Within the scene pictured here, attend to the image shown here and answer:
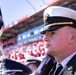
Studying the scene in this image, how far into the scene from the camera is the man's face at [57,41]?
3.28ft

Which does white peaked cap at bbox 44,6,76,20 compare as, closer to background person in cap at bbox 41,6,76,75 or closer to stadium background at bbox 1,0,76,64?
background person in cap at bbox 41,6,76,75

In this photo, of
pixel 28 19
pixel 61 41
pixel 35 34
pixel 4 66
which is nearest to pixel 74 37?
pixel 61 41

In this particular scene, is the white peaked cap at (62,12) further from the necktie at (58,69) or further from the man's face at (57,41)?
the necktie at (58,69)

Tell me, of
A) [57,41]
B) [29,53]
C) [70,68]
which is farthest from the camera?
[29,53]

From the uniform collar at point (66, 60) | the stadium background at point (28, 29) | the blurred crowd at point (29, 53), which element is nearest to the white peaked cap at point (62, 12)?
the uniform collar at point (66, 60)

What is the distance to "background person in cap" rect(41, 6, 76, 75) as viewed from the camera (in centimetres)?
98

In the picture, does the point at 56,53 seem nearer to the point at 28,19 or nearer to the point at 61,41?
the point at 61,41

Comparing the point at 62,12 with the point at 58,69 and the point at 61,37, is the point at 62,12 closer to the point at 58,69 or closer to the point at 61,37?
the point at 61,37

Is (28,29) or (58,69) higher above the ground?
(58,69)

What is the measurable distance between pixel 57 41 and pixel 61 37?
0.08 ft

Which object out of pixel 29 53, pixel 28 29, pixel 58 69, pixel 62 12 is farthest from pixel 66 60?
pixel 28 29

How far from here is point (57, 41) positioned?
3.33ft

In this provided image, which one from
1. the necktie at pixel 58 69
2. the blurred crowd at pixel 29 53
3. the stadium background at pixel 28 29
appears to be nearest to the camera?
the necktie at pixel 58 69

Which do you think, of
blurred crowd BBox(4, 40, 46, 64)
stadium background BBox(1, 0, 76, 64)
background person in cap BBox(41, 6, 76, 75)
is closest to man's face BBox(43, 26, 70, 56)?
background person in cap BBox(41, 6, 76, 75)
